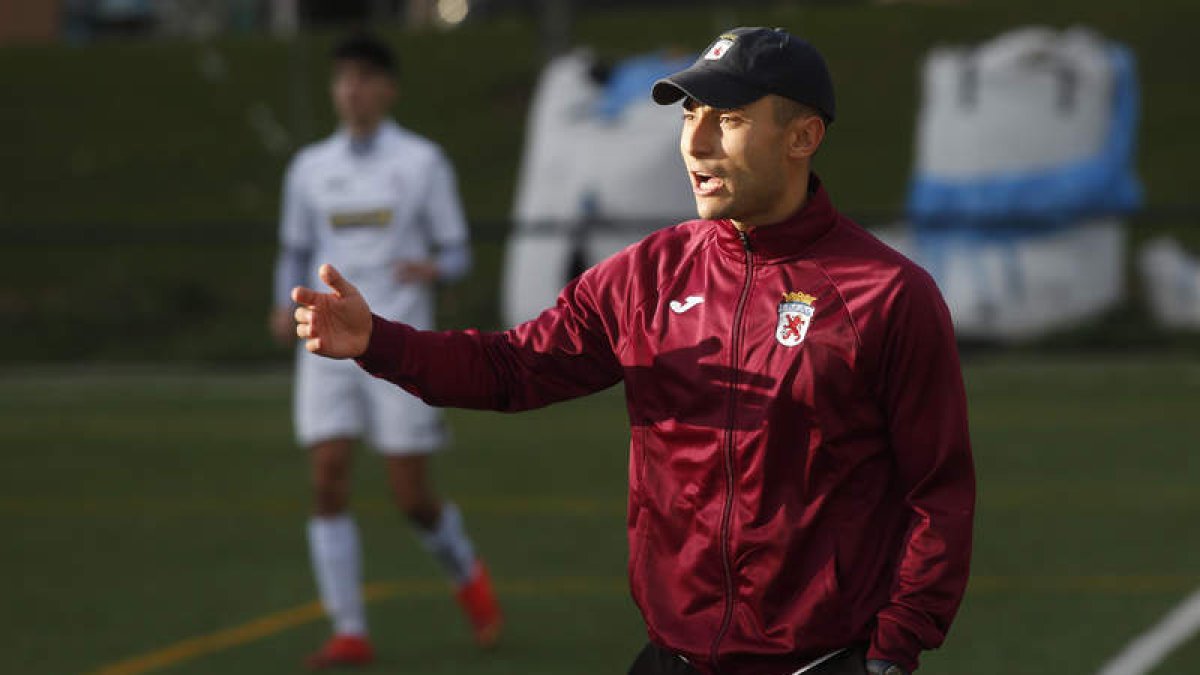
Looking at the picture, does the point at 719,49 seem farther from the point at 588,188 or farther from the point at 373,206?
the point at 588,188

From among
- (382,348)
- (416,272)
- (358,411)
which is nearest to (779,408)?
(382,348)

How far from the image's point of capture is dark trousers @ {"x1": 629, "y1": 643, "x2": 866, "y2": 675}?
3744 mm

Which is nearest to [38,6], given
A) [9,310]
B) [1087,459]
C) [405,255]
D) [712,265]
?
[9,310]

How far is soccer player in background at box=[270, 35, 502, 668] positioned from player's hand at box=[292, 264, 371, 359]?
383cm

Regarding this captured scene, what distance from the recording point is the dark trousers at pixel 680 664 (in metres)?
3.74

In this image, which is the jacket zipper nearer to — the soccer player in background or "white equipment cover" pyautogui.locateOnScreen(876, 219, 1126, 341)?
the soccer player in background

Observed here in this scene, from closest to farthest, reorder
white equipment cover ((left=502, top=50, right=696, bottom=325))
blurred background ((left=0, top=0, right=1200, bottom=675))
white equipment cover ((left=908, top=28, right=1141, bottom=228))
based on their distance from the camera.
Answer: blurred background ((left=0, top=0, right=1200, bottom=675)) < white equipment cover ((left=908, top=28, right=1141, bottom=228)) < white equipment cover ((left=502, top=50, right=696, bottom=325))

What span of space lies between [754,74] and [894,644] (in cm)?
108

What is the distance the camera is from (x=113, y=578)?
9.98 meters

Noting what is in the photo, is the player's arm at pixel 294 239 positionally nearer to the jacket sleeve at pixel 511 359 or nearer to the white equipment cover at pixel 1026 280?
the jacket sleeve at pixel 511 359

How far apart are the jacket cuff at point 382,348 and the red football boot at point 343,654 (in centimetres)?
399

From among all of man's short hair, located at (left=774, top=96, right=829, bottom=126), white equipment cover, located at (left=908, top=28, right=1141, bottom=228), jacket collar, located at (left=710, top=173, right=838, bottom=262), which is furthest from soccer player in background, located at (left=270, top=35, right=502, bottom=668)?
white equipment cover, located at (left=908, top=28, right=1141, bottom=228)

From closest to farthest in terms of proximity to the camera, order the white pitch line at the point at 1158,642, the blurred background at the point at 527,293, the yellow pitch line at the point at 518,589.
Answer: the white pitch line at the point at 1158,642
the yellow pitch line at the point at 518,589
the blurred background at the point at 527,293

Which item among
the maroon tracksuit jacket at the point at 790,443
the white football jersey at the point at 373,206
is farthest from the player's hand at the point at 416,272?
the maroon tracksuit jacket at the point at 790,443
